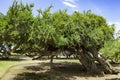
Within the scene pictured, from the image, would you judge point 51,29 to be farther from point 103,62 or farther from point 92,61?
point 103,62

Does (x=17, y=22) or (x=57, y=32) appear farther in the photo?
(x=57, y=32)

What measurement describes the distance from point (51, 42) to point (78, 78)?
165 inches

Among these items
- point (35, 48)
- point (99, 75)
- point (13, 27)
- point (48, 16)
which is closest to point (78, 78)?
point (99, 75)

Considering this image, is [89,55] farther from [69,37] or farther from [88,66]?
[69,37]

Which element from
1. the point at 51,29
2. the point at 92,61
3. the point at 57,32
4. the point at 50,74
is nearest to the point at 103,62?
the point at 92,61

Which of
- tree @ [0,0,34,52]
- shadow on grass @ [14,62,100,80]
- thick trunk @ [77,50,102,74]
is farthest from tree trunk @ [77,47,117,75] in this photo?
tree @ [0,0,34,52]

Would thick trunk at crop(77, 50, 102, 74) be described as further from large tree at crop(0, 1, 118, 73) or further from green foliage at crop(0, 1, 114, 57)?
green foliage at crop(0, 1, 114, 57)

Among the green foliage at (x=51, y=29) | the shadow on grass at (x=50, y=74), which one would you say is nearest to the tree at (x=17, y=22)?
the green foliage at (x=51, y=29)

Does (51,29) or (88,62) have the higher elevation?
(51,29)

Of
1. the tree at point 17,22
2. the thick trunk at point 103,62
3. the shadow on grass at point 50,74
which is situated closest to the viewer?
the tree at point 17,22

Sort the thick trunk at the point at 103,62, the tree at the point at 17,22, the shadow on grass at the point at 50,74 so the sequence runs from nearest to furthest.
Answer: the tree at the point at 17,22, the shadow on grass at the point at 50,74, the thick trunk at the point at 103,62

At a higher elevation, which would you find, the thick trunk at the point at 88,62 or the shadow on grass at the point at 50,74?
the thick trunk at the point at 88,62

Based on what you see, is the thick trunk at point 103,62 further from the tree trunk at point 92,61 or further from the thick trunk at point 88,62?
the thick trunk at point 88,62

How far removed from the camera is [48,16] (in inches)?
853
